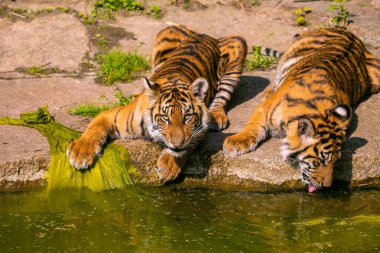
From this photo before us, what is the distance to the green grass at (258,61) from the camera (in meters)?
7.38

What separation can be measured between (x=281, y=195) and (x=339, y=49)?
1.72 m

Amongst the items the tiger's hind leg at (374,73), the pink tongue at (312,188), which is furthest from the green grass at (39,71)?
the pink tongue at (312,188)

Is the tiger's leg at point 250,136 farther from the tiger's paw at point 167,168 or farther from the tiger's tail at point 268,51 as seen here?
the tiger's tail at point 268,51

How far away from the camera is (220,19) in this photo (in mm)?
8328

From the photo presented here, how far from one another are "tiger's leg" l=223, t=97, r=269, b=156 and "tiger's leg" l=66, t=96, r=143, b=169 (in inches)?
25.5

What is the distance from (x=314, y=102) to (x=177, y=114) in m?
1.01

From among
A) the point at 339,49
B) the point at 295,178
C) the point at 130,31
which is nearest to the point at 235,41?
the point at 339,49

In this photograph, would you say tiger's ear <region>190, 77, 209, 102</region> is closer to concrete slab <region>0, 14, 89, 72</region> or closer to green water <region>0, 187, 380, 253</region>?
green water <region>0, 187, 380, 253</region>

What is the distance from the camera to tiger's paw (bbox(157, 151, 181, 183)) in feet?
16.7

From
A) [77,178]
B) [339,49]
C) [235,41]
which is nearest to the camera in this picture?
[77,178]

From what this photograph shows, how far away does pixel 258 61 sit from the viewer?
7.38 meters

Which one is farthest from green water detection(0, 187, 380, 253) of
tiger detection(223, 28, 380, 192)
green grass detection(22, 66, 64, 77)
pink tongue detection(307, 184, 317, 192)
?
green grass detection(22, 66, 64, 77)

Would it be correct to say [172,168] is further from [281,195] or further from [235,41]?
[235,41]

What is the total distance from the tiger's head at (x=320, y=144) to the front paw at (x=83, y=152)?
137 centimetres
